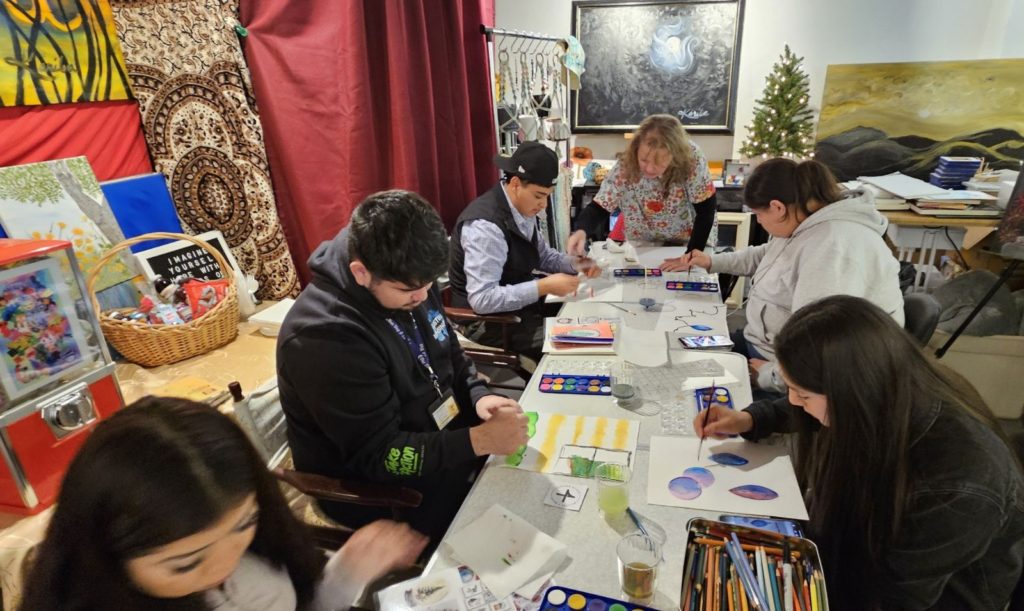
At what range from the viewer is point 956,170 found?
12.0ft

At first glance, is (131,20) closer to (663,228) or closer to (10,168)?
(10,168)

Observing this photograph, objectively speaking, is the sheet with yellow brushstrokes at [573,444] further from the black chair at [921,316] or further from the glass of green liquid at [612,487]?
the black chair at [921,316]

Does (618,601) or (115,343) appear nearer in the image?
(618,601)

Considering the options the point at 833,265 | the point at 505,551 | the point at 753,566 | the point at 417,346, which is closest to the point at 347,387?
the point at 417,346

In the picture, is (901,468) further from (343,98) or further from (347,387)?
(343,98)

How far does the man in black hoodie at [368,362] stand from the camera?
4.08ft

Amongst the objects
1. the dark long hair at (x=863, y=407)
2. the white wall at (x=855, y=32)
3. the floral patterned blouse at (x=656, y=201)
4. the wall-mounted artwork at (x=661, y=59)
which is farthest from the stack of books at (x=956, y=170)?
the dark long hair at (x=863, y=407)

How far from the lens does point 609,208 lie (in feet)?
9.78

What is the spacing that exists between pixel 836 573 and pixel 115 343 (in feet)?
7.50

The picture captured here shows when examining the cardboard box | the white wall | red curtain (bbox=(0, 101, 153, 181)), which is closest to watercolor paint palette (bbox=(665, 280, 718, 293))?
the cardboard box

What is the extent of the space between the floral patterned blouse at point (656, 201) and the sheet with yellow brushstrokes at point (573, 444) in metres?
1.72

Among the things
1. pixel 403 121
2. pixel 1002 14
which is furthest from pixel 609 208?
pixel 1002 14

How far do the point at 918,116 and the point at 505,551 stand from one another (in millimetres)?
4377
